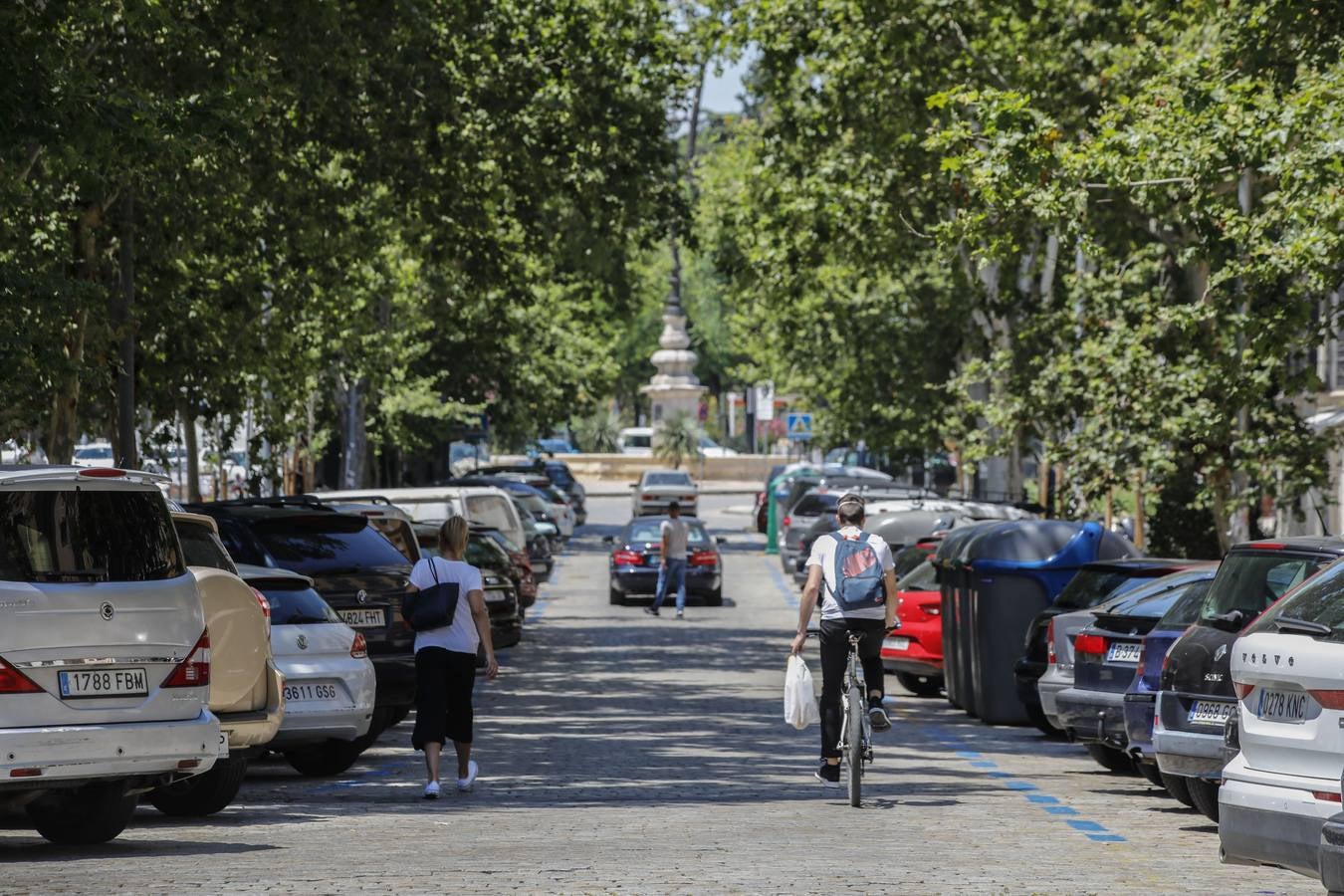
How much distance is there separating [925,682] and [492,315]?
31.5 m

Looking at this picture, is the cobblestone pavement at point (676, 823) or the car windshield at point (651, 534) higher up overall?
the car windshield at point (651, 534)

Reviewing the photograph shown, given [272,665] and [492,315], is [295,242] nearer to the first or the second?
[272,665]

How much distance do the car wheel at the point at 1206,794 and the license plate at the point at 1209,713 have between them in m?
0.46

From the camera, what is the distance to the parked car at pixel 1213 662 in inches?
480

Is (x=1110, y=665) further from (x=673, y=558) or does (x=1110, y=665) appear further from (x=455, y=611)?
(x=673, y=558)

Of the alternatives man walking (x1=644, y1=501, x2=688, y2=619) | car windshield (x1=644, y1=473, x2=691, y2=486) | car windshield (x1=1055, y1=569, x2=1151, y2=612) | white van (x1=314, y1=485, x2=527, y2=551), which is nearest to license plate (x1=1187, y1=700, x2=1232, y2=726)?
car windshield (x1=1055, y1=569, x2=1151, y2=612)

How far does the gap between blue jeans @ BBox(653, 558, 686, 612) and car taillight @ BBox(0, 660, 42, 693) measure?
2501 cm

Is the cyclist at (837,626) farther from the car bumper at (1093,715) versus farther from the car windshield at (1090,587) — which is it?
the car windshield at (1090,587)

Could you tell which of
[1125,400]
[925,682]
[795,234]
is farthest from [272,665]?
[795,234]

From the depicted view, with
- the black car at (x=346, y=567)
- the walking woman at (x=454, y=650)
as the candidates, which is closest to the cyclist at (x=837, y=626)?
the walking woman at (x=454, y=650)

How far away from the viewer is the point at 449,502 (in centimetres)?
2980

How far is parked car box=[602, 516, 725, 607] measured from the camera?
126 ft

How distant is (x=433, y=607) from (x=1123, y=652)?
4.48 meters

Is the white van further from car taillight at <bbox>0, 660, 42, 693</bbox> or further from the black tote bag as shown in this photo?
car taillight at <bbox>0, 660, 42, 693</bbox>
